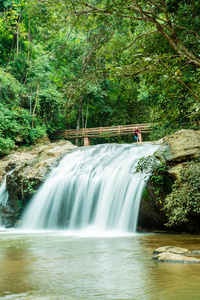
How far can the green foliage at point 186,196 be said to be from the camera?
7.00 meters

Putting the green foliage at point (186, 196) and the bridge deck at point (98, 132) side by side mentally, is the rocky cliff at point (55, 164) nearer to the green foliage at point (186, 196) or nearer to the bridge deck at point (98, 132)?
the green foliage at point (186, 196)

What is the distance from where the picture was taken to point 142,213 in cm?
925

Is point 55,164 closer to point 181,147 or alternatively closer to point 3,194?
point 3,194

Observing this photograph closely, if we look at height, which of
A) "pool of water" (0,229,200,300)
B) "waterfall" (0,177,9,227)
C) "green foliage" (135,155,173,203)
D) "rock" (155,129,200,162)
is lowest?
"pool of water" (0,229,200,300)

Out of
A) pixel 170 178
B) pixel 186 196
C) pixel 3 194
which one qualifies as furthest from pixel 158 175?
pixel 3 194

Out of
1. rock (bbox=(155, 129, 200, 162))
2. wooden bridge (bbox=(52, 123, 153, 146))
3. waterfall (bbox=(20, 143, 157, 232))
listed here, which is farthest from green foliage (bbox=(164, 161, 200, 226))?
wooden bridge (bbox=(52, 123, 153, 146))

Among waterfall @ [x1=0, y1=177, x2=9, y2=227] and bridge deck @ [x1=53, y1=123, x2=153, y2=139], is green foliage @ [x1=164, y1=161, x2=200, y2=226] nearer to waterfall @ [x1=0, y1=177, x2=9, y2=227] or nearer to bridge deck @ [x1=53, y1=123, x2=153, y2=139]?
waterfall @ [x1=0, y1=177, x2=9, y2=227]

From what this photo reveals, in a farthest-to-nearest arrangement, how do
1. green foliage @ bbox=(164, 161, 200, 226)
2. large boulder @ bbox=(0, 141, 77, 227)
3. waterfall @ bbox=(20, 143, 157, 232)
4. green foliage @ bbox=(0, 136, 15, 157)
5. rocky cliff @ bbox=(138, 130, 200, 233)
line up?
1. green foliage @ bbox=(0, 136, 15, 157)
2. large boulder @ bbox=(0, 141, 77, 227)
3. waterfall @ bbox=(20, 143, 157, 232)
4. rocky cliff @ bbox=(138, 130, 200, 233)
5. green foliage @ bbox=(164, 161, 200, 226)

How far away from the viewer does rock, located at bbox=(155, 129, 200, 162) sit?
27.3ft

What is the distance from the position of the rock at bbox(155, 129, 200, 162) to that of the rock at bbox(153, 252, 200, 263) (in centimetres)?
387

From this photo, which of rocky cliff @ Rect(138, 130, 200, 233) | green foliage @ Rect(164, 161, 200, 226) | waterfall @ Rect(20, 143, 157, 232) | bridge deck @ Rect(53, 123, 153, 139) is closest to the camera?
green foliage @ Rect(164, 161, 200, 226)

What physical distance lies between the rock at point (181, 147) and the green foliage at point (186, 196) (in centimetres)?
63

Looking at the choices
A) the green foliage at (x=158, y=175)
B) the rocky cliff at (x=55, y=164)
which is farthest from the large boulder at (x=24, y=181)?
the green foliage at (x=158, y=175)

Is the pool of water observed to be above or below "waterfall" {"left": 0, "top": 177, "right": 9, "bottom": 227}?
below
